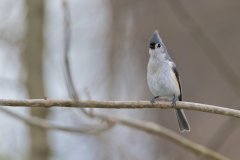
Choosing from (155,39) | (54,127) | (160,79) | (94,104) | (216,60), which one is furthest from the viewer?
(216,60)

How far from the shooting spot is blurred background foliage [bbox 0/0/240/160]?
17.8ft

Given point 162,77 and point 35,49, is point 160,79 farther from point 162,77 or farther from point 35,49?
point 35,49

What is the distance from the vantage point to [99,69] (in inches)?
241

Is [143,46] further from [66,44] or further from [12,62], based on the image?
[66,44]

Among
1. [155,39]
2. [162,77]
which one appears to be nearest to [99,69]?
[162,77]

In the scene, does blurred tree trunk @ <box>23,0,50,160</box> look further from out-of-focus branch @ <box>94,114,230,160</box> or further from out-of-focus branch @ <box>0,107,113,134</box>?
out-of-focus branch @ <box>94,114,230,160</box>

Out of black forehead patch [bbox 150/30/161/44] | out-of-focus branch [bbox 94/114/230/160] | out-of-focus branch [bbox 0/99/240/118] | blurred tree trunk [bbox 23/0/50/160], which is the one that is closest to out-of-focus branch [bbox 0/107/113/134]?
out-of-focus branch [bbox 94/114/230/160]

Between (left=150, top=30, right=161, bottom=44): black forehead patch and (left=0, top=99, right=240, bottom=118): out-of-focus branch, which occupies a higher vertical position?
(left=150, top=30, right=161, bottom=44): black forehead patch

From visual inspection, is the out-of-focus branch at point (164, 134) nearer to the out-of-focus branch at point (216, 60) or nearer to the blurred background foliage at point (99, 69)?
the out-of-focus branch at point (216, 60)

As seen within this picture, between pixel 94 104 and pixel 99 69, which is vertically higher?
pixel 99 69

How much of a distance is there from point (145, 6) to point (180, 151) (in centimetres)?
160

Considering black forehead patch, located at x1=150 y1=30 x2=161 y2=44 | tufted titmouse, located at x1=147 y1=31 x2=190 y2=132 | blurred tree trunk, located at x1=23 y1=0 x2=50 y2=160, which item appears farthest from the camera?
blurred tree trunk, located at x1=23 y1=0 x2=50 y2=160

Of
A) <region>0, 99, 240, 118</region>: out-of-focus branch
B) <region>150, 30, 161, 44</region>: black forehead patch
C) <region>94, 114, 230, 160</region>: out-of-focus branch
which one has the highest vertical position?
<region>150, 30, 161, 44</region>: black forehead patch

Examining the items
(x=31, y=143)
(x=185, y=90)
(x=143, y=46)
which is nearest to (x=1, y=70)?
(x=31, y=143)
